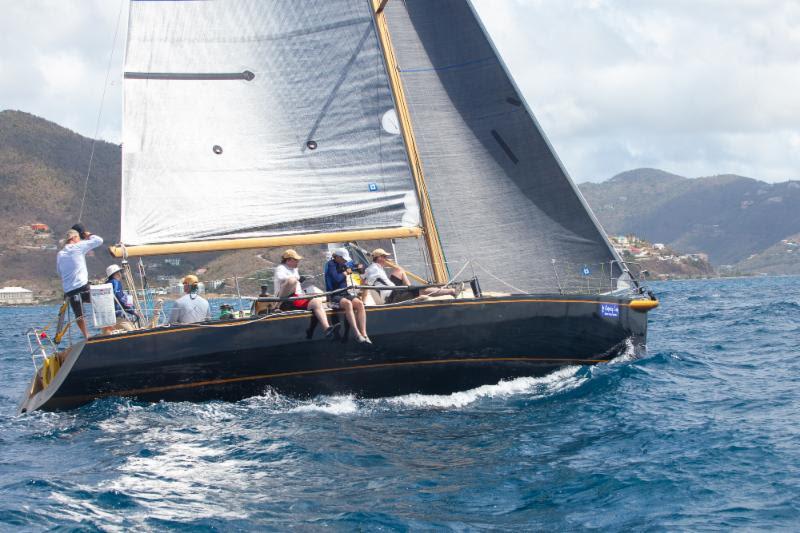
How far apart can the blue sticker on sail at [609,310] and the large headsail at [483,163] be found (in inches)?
43.8

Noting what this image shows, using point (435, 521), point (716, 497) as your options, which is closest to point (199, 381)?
point (435, 521)

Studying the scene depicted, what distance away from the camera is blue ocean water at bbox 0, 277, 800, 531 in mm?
6852

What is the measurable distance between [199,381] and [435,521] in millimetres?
4832

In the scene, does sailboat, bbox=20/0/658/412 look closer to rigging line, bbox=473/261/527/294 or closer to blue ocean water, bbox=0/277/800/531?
rigging line, bbox=473/261/527/294

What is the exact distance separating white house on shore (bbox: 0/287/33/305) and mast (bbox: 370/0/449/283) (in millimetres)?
93207

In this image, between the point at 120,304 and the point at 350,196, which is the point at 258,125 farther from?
the point at 120,304

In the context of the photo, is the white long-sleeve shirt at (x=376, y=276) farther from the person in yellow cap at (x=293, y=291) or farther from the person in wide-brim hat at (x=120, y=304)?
the person in wide-brim hat at (x=120, y=304)

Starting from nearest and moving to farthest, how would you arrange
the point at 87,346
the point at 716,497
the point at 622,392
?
1. the point at 716,497
2. the point at 87,346
3. the point at 622,392

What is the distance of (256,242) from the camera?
12586mm

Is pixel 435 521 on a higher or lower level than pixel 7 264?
lower

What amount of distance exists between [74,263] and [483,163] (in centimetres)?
616

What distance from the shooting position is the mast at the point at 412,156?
13.1 m

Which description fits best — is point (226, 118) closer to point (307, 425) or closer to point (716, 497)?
point (307, 425)

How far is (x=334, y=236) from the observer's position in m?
12.9
